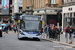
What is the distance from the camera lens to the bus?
24.2 metres

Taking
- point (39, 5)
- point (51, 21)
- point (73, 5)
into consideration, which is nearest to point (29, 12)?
point (39, 5)

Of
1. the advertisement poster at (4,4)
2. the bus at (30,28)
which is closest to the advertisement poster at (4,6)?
the advertisement poster at (4,4)

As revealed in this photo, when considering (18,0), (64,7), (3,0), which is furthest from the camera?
(3,0)

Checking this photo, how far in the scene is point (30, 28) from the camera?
2458cm

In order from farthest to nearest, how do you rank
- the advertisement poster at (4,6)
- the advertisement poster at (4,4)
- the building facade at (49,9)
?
the advertisement poster at (4,6)
the advertisement poster at (4,4)
the building facade at (49,9)

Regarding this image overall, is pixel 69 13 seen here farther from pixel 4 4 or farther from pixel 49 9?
pixel 4 4

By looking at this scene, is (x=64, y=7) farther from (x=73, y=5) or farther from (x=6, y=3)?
(x=6, y=3)

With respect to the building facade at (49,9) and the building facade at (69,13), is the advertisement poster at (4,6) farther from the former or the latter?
the building facade at (69,13)

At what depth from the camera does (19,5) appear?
74000 mm

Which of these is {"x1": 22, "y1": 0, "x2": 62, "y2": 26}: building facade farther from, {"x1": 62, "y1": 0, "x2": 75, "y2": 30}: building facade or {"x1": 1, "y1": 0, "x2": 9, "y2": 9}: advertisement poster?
{"x1": 1, "y1": 0, "x2": 9, "y2": 9}: advertisement poster

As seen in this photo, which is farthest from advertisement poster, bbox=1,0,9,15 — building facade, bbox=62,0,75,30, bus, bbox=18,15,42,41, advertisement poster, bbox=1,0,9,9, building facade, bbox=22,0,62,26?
bus, bbox=18,15,42,41

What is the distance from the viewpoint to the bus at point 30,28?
2420 cm

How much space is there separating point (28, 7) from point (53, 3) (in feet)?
41.6

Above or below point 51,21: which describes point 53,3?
above
